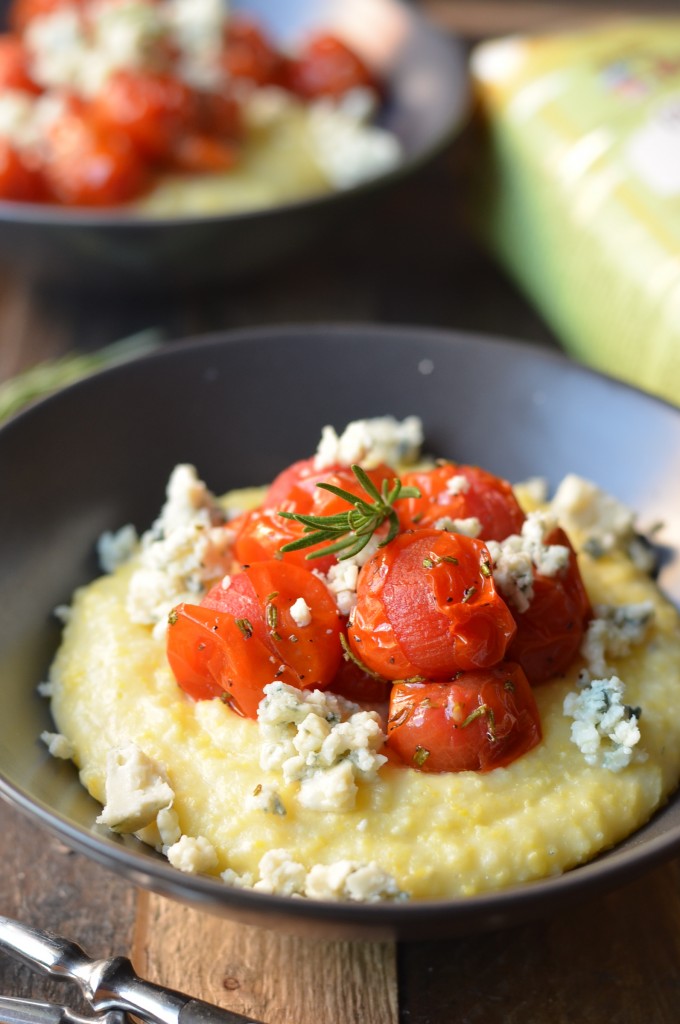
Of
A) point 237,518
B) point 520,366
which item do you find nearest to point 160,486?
point 237,518

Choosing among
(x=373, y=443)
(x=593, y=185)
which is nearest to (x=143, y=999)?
(x=373, y=443)

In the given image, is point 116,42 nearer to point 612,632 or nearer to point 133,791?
point 612,632

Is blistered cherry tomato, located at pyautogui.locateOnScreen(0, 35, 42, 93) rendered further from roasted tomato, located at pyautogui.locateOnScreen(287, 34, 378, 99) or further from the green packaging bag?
the green packaging bag

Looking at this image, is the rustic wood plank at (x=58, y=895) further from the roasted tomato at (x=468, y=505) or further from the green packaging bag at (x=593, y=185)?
the green packaging bag at (x=593, y=185)

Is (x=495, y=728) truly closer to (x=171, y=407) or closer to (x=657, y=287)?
(x=171, y=407)

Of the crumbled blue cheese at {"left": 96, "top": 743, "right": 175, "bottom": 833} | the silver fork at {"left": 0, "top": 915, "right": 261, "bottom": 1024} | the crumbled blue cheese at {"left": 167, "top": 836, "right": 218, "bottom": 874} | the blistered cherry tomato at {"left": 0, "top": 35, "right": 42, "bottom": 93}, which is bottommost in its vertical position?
the silver fork at {"left": 0, "top": 915, "right": 261, "bottom": 1024}

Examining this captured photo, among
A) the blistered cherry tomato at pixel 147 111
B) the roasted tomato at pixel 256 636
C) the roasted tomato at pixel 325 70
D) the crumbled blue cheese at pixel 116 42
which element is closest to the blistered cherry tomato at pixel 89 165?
the blistered cherry tomato at pixel 147 111

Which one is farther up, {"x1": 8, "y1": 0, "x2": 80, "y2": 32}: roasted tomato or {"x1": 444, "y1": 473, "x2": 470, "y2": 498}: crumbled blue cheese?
{"x1": 8, "y1": 0, "x2": 80, "y2": 32}: roasted tomato

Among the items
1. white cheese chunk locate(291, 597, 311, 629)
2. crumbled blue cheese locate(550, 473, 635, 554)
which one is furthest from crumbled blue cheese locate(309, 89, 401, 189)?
white cheese chunk locate(291, 597, 311, 629)
